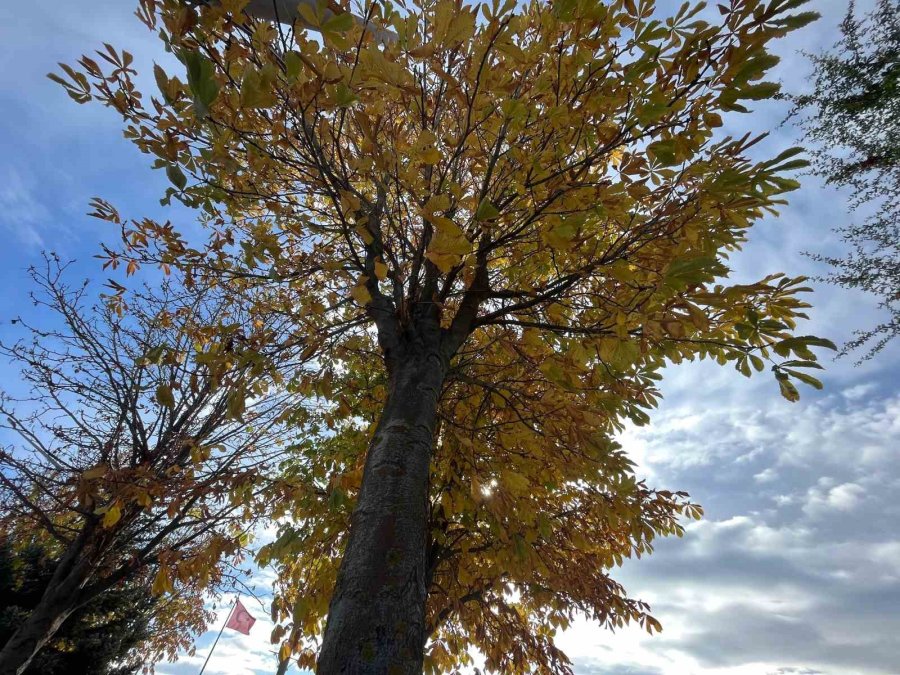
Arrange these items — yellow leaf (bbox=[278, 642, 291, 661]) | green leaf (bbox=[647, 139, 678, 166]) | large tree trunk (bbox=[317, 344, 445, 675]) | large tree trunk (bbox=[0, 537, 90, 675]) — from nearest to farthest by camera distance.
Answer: large tree trunk (bbox=[317, 344, 445, 675]), green leaf (bbox=[647, 139, 678, 166]), yellow leaf (bbox=[278, 642, 291, 661]), large tree trunk (bbox=[0, 537, 90, 675])

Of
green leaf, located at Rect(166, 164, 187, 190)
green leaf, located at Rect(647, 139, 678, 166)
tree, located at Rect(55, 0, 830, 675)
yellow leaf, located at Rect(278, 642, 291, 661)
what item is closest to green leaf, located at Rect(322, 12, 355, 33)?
tree, located at Rect(55, 0, 830, 675)

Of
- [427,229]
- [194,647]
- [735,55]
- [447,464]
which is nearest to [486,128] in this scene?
[427,229]

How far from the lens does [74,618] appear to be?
887 centimetres

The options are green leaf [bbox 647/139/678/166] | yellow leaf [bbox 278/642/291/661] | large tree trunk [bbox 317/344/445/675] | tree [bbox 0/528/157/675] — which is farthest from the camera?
tree [bbox 0/528/157/675]

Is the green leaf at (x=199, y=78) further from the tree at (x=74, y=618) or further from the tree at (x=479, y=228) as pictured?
the tree at (x=74, y=618)

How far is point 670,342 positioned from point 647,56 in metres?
1.47

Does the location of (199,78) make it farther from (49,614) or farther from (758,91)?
(49,614)

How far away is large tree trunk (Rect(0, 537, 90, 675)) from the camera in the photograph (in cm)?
466

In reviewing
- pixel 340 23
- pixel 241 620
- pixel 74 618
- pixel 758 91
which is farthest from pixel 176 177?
pixel 241 620

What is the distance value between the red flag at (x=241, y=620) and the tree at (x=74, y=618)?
9.33 ft

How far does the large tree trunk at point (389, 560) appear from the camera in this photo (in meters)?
1.57

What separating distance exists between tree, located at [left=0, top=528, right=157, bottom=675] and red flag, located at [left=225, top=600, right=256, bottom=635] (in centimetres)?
284

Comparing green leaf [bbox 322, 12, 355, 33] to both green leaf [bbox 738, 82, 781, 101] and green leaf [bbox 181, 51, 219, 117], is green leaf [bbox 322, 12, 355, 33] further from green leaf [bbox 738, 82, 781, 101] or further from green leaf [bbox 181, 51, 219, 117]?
green leaf [bbox 738, 82, 781, 101]

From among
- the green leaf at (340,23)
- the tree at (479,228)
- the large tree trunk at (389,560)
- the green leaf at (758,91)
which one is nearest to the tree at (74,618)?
the tree at (479,228)
